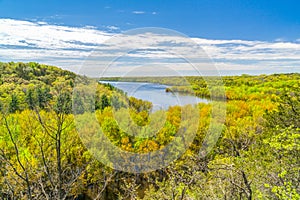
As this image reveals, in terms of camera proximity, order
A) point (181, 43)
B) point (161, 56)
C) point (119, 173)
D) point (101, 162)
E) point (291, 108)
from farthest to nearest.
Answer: point (119, 173), point (101, 162), point (291, 108), point (161, 56), point (181, 43)

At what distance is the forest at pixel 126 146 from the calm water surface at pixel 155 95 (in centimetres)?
58

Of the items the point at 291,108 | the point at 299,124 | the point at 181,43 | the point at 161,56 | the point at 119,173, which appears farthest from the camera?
the point at 119,173

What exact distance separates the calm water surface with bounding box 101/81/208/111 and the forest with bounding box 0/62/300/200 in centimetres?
58

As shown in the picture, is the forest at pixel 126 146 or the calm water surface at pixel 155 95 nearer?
the forest at pixel 126 146

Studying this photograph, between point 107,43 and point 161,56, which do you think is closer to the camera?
point 107,43

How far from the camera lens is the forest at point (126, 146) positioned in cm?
591

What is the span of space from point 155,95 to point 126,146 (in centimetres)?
854

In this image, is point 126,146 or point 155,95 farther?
point 126,146

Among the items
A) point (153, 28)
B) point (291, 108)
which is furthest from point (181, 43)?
point (291, 108)

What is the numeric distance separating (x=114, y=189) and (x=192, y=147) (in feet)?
25.6

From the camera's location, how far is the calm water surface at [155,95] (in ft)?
42.7

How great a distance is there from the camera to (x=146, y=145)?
24.5m

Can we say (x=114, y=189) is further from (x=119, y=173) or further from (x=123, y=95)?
(x=123, y=95)

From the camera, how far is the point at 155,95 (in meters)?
18.7
